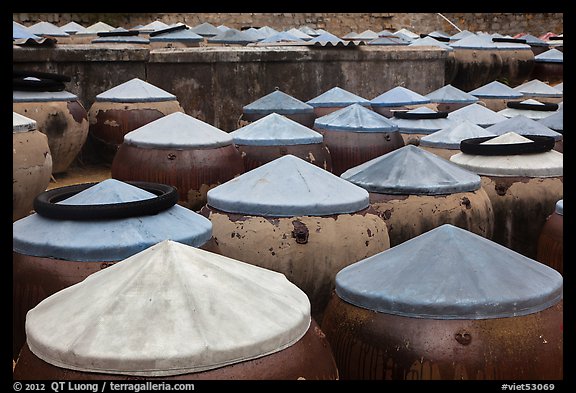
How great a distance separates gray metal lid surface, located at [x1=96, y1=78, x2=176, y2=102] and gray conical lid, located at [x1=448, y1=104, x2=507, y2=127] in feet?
9.21

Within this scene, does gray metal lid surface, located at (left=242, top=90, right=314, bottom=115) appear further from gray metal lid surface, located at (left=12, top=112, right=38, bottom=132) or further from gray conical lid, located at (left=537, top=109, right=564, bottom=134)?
gray metal lid surface, located at (left=12, top=112, right=38, bottom=132)

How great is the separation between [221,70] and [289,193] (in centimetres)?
552

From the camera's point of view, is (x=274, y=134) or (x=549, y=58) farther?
(x=549, y=58)

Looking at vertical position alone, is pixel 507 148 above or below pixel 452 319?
above

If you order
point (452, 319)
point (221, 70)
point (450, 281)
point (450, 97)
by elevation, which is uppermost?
point (221, 70)

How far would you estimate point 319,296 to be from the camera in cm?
449

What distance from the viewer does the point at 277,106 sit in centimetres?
848

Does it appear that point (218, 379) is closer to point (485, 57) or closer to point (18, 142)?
point (18, 142)

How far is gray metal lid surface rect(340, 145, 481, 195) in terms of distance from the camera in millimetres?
5176

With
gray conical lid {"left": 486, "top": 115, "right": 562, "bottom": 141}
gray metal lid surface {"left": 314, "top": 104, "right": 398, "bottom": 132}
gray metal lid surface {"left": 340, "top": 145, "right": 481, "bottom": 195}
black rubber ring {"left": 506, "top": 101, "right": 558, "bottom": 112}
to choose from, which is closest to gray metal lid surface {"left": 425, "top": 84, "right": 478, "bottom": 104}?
black rubber ring {"left": 506, "top": 101, "right": 558, "bottom": 112}

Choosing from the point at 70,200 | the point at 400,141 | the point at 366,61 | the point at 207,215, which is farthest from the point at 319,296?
the point at 366,61

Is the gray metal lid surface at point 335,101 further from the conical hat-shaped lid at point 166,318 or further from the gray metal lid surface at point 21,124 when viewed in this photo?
the conical hat-shaped lid at point 166,318

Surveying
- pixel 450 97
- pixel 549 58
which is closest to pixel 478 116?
pixel 450 97

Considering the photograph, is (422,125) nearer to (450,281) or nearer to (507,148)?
(507,148)
